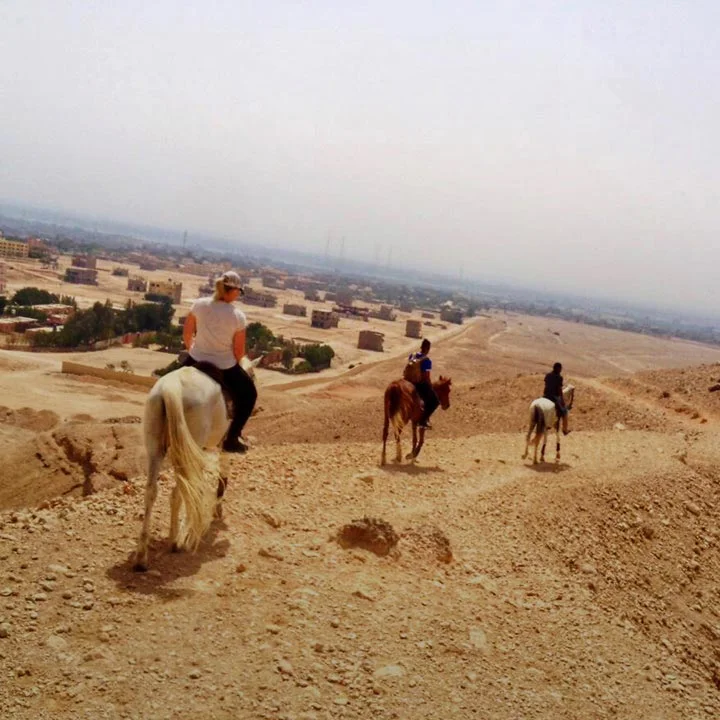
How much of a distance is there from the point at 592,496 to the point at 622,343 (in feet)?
388

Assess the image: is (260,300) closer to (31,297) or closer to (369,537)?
(31,297)

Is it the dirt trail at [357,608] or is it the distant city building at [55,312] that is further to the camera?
the distant city building at [55,312]

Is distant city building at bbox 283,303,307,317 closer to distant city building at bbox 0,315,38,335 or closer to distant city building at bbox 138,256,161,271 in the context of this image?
distant city building at bbox 0,315,38,335

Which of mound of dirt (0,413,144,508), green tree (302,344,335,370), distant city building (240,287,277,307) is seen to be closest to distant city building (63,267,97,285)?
distant city building (240,287,277,307)

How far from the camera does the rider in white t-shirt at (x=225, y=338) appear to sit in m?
7.27

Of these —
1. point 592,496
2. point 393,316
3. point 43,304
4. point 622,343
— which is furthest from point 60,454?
point 622,343

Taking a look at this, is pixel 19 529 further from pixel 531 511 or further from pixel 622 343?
pixel 622 343

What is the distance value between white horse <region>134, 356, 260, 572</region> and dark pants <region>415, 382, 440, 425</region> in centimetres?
619

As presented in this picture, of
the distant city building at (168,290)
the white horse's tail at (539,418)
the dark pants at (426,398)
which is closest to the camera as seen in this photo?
the dark pants at (426,398)

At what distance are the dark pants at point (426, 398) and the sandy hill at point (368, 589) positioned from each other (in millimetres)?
942

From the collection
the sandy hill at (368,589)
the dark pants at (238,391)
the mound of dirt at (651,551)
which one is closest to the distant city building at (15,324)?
the sandy hill at (368,589)

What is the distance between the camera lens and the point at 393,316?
379ft

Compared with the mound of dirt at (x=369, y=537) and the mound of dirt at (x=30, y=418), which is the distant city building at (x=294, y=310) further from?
the mound of dirt at (x=369, y=537)

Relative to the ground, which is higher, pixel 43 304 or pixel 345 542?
pixel 345 542
